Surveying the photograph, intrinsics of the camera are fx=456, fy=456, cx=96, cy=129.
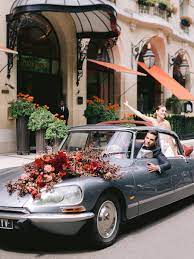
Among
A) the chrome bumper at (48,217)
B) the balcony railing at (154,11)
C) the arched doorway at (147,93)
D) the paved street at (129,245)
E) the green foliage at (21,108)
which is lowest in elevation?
the paved street at (129,245)

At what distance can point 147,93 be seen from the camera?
25.4 metres

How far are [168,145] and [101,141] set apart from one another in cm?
139

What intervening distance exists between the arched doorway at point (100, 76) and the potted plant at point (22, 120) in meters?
6.15

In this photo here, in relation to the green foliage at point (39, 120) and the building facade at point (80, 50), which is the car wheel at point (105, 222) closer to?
the green foliage at point (39, 120)

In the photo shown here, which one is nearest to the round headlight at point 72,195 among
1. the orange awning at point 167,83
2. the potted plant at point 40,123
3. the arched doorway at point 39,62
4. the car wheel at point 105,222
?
the car wheel at point 105,222

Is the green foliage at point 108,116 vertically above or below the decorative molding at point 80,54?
below

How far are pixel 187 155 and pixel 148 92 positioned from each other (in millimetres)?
17619

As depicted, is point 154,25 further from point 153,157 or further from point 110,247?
point 110,247

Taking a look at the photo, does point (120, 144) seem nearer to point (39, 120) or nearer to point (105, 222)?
point (105, 222)

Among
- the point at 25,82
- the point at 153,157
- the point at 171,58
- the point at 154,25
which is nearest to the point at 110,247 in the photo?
the point at 153,157

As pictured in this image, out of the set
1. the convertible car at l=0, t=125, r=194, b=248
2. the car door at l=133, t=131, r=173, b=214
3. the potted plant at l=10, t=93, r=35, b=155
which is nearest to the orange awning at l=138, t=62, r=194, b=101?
the potted plant at l=10, t=93, r=35, b=155

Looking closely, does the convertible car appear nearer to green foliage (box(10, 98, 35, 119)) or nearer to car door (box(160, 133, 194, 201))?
car door (box(160, 133, 194, 201))

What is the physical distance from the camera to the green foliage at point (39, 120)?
1368 centimetres

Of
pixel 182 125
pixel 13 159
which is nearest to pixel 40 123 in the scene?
pixel 13 159
